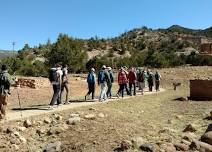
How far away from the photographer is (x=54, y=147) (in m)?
13.9

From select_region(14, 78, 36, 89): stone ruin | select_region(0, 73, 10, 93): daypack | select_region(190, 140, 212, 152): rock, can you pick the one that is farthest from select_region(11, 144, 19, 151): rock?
select_region(14, 78, 36, 89): stone ruin

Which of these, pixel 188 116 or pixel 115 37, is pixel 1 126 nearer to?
pixel 188 116

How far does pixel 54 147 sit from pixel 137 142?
240 centimetres

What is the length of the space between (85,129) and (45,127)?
1.36 m

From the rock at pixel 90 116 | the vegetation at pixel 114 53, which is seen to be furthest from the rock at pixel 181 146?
the vegetation at pixel 114 53

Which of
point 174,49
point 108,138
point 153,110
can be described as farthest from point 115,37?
point 108,138

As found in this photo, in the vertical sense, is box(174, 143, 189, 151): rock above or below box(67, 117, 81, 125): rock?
→ below

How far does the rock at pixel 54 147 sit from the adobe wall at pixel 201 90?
13040 millimetres

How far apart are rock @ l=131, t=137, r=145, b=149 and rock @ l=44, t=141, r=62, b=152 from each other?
2162mm

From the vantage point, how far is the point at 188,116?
62.1 feet

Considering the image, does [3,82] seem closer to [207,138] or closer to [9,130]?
[9,130]

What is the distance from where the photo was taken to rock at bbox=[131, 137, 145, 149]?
1322cm

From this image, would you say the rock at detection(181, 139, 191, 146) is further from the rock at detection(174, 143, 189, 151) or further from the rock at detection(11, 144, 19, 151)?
the rock at detection(11, 144, 19, 151)

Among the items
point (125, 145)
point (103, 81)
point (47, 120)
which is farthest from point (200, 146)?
point (103, 81)
